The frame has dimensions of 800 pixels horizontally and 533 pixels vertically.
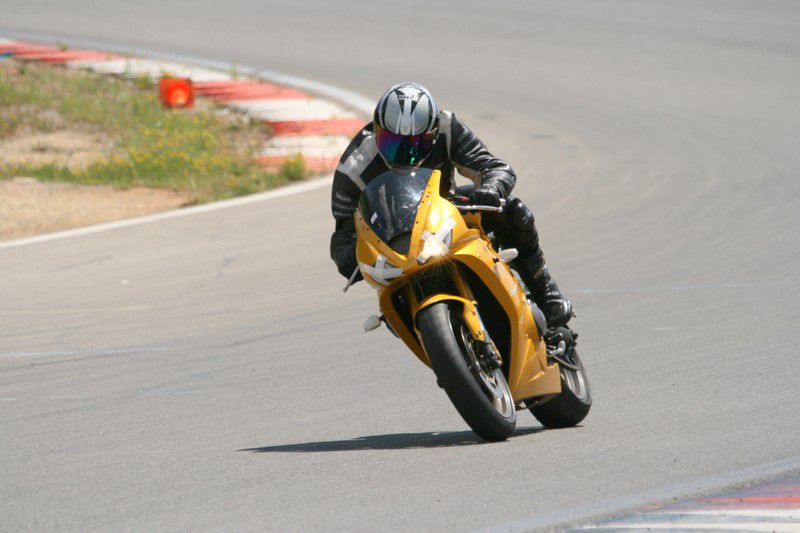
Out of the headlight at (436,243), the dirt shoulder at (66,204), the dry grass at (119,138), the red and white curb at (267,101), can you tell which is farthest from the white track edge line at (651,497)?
the red and white curb at (267,101)

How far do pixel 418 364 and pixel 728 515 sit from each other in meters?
3.72

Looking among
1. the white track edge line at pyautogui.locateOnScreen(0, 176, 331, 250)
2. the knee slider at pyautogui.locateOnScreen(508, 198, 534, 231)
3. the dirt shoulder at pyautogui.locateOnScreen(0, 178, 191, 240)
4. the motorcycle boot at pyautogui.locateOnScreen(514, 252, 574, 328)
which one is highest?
the knee slider at pyautogui.locateOnScreen(508, 198, 534, 231)

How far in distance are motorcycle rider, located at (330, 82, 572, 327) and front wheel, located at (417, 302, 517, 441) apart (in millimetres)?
637

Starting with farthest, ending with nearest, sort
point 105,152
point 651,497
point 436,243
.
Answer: point 105,152, point 436,243, point 651,497

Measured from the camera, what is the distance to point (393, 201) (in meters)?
5.76

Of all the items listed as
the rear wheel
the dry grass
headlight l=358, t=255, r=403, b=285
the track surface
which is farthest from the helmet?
the dry grass

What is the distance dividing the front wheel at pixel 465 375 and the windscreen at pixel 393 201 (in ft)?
1.04

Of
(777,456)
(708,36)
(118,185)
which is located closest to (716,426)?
(777,456)

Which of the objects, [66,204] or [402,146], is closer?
[402,146]

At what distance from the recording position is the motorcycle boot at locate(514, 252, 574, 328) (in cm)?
659

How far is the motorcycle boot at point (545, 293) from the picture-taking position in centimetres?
659

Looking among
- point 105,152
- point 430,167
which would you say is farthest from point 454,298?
point 105,152

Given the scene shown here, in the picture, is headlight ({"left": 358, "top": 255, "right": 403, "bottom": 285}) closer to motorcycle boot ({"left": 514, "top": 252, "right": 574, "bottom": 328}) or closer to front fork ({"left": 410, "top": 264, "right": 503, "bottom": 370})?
front fork ({"left": 410, "top": 264, "right": 503, "bottom": 370})

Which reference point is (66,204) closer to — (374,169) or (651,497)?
(374,169)
